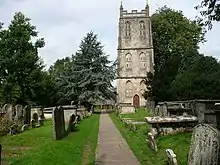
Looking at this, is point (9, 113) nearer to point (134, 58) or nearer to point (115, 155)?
point (115, 155)

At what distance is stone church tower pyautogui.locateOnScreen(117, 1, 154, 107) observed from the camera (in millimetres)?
71812

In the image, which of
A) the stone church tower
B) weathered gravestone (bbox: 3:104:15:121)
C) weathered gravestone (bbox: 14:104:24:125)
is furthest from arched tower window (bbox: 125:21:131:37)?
weathered gravestone (bbox: 3:104:15:121)

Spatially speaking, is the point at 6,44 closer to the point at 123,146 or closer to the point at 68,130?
the point at 68,130

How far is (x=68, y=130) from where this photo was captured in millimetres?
18781

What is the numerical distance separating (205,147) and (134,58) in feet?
223

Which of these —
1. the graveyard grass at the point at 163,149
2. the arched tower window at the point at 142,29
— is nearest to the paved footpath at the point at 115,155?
the graveyard grass at the point at 163,149

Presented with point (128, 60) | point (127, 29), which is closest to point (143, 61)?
point (128, 60)

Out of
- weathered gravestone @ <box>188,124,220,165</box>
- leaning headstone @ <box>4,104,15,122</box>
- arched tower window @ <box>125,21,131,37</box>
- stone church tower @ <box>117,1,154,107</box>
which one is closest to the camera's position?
weathered gravestone @ <box>188,124,220,165</box>

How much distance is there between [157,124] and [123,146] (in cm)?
148

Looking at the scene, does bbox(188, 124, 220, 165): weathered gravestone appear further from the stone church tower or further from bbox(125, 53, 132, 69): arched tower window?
bbox(125, 53, 132, 69): arched tower window

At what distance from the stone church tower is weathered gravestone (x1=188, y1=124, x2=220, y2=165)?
65.5m

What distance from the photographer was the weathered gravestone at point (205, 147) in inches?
205

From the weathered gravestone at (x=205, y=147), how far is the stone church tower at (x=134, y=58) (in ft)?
215

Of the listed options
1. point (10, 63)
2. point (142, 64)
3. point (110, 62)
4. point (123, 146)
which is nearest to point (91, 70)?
point (110, 62)
